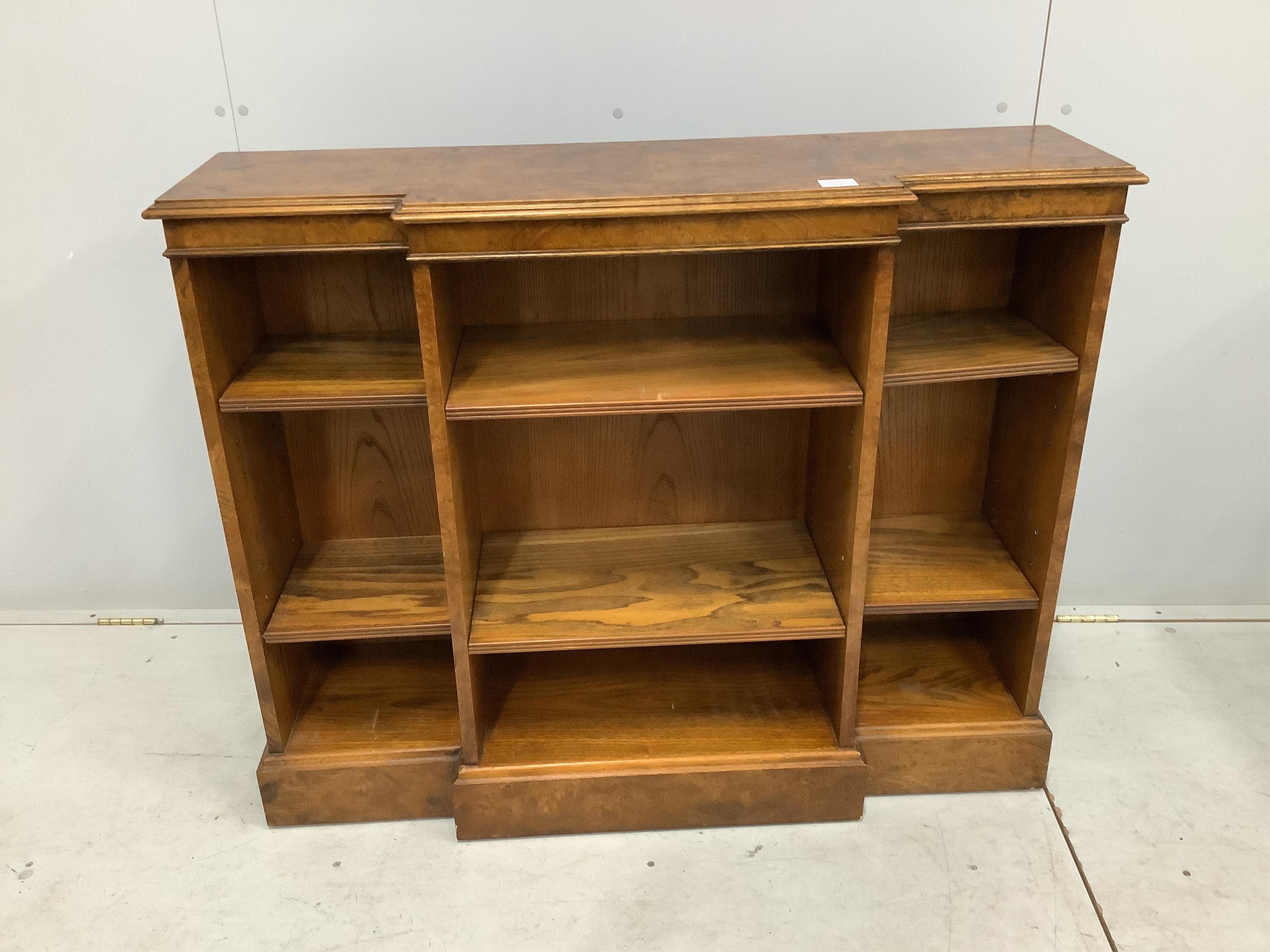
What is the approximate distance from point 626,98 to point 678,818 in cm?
159

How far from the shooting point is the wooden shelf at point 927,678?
226 cm

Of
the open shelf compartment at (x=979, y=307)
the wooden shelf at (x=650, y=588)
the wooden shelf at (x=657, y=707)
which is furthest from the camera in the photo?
the wooden shelf at (x=657, y=707)

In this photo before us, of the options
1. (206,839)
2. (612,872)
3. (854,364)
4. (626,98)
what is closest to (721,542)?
(854,364)

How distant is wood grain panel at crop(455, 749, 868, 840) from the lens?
7.01 feet

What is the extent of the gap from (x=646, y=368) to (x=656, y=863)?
1029mm

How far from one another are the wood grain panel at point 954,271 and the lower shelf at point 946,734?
80cm

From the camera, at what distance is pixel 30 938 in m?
1.96

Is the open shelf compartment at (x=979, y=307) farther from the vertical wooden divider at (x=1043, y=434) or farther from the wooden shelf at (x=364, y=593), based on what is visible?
the wooden shelf at (x=364, y=593)

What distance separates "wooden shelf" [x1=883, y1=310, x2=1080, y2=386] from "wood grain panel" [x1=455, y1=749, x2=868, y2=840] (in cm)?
84

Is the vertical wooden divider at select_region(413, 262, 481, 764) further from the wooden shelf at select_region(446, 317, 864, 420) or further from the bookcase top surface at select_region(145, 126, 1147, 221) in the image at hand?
the bookcase top surface at select_region(145, 126, 1147, 221)

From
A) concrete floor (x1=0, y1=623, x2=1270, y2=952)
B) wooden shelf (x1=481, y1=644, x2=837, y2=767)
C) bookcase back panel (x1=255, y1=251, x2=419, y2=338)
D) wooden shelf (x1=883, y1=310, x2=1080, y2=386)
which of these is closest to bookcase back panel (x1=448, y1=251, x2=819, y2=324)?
bookcase back panel (x1=255, y1=251, x2=419, y2=338)

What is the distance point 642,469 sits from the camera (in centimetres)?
231

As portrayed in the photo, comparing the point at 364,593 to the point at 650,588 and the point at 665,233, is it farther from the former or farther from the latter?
the point at 665,233

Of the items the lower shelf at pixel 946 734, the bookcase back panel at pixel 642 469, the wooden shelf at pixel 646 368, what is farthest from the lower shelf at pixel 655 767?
the wooden shelf at pixel 646 368
